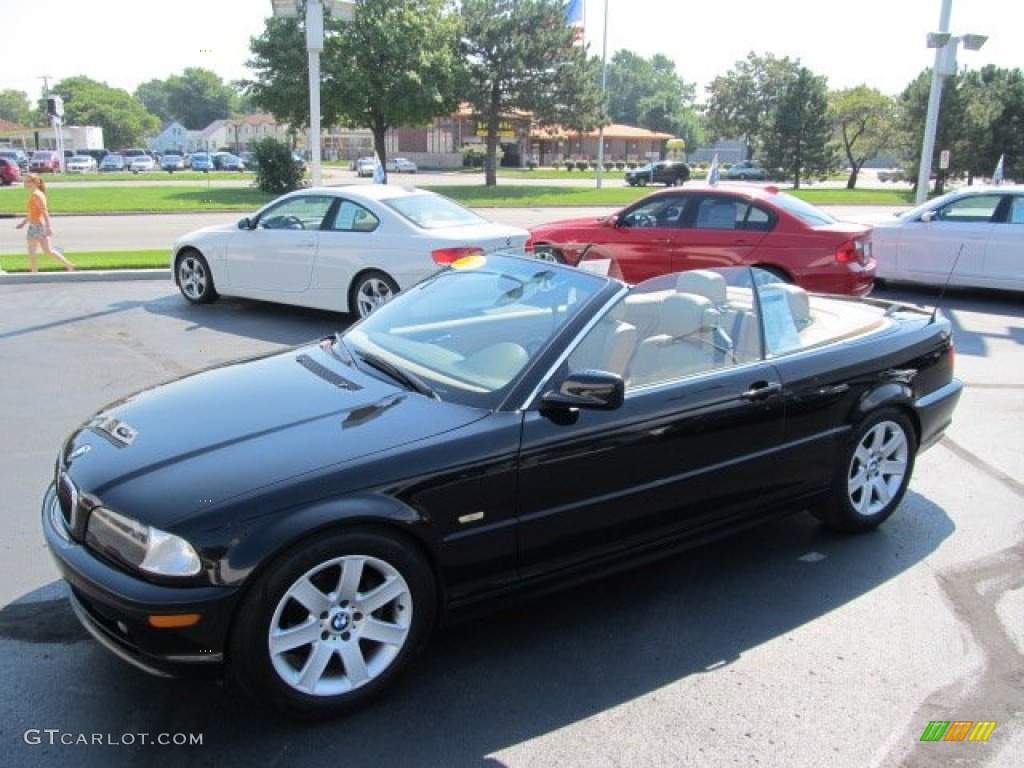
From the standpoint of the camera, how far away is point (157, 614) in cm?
264

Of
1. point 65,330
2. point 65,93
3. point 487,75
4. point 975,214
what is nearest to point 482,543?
point 65,330

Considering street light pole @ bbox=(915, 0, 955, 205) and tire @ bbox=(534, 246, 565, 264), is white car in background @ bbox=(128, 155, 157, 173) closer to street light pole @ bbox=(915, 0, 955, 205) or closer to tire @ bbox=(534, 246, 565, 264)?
street light pole @ bbox=(915, 0, 955, 205)

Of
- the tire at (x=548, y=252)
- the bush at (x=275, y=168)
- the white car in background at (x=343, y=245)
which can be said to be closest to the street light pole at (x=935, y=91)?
the white car in background at (x=343, y=245)

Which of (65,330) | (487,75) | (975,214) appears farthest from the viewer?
(487,75)

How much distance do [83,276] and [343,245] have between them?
15.8 feet

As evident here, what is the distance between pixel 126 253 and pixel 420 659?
44.7 ft

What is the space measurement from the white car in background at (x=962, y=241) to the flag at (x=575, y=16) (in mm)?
33635

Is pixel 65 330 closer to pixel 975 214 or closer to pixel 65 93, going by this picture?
pixel 975 214

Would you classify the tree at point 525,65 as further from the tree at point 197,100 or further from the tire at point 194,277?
the tree at point 197,100

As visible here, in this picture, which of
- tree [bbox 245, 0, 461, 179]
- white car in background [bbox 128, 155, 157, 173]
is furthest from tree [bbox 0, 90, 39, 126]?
tree [bbox 245, 0, 461, 179]

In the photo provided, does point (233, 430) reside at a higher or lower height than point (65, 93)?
lower

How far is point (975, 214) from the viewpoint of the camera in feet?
38.5

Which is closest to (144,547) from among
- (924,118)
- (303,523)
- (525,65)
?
(303,523)

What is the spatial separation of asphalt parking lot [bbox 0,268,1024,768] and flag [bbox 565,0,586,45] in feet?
136
